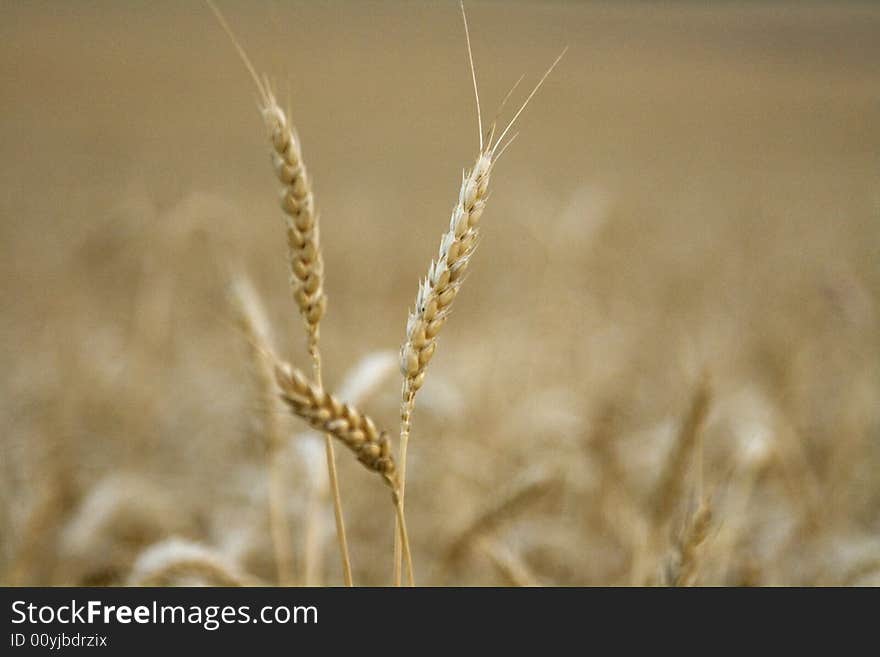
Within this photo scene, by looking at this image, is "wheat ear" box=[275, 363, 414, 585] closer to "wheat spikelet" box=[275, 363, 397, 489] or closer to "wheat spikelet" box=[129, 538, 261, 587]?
"wheat spikelet" box=[275, 363, 397, 489]

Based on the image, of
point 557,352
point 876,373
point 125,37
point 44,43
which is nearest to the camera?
point 876,373

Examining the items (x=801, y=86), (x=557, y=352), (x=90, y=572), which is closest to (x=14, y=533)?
(x=90, y=572)

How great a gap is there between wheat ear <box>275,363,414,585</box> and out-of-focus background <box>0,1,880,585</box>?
136 millimetres

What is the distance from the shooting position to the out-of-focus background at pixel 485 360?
1.81 metres

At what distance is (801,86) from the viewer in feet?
26.8

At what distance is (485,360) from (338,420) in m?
2.84

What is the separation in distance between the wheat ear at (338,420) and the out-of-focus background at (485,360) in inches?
5.4

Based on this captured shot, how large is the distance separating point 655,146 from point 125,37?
8651mm

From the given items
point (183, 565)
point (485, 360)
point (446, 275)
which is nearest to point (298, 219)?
point (446, 275)

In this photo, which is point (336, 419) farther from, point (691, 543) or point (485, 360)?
point (485, 360)

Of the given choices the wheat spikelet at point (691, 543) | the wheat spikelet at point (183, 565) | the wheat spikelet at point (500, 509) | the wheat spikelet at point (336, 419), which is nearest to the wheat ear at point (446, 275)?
the wheat spikelet at point (336, 419)

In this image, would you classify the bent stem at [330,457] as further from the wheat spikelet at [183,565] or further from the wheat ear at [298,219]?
the wheat spikelet at [183,565]

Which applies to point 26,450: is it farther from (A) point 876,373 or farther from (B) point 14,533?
(A) point 876,373

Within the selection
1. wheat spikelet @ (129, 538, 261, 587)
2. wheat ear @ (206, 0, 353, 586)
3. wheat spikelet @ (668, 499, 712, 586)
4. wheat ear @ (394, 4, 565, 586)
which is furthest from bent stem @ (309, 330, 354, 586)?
wheat spikelet @ (668, 499, 712, 586)
